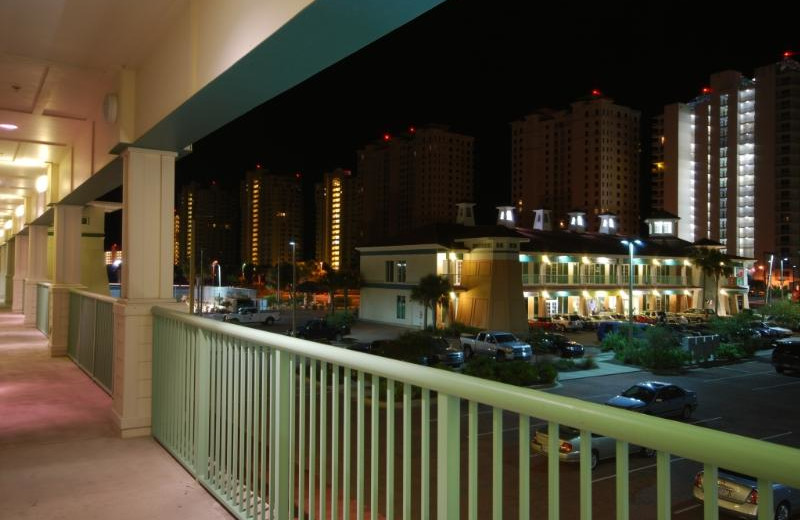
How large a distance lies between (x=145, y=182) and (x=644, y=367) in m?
22.3

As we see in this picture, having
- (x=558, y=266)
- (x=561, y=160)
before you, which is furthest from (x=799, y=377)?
(x=561, y=160)

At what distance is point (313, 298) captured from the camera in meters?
59.8

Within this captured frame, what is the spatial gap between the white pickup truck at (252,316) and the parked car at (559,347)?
59.7ft

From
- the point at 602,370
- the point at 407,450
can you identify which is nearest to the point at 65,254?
the point at 407,450

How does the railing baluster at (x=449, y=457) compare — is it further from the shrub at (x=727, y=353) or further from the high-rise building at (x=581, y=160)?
the high-rise building at (x=581, y=160)

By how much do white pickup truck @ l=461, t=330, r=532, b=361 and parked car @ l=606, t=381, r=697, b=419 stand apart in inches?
363

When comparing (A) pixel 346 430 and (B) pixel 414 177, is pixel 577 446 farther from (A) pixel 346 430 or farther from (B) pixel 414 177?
(B) pixel 414 177

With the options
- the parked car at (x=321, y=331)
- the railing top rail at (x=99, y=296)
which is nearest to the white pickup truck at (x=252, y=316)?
the parked car at (x=321, y=331)

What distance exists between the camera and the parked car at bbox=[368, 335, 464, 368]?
21.0 m

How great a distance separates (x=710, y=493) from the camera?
3.95 ft

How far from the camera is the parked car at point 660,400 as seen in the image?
14.5 metres

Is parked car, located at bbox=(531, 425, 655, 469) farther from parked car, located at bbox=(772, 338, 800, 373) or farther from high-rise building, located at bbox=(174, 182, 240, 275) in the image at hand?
high-rise building, located at bbox=(174, 182, 240, 275)

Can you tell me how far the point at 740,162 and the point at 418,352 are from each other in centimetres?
7929

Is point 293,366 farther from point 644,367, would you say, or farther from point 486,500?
point 644,367
